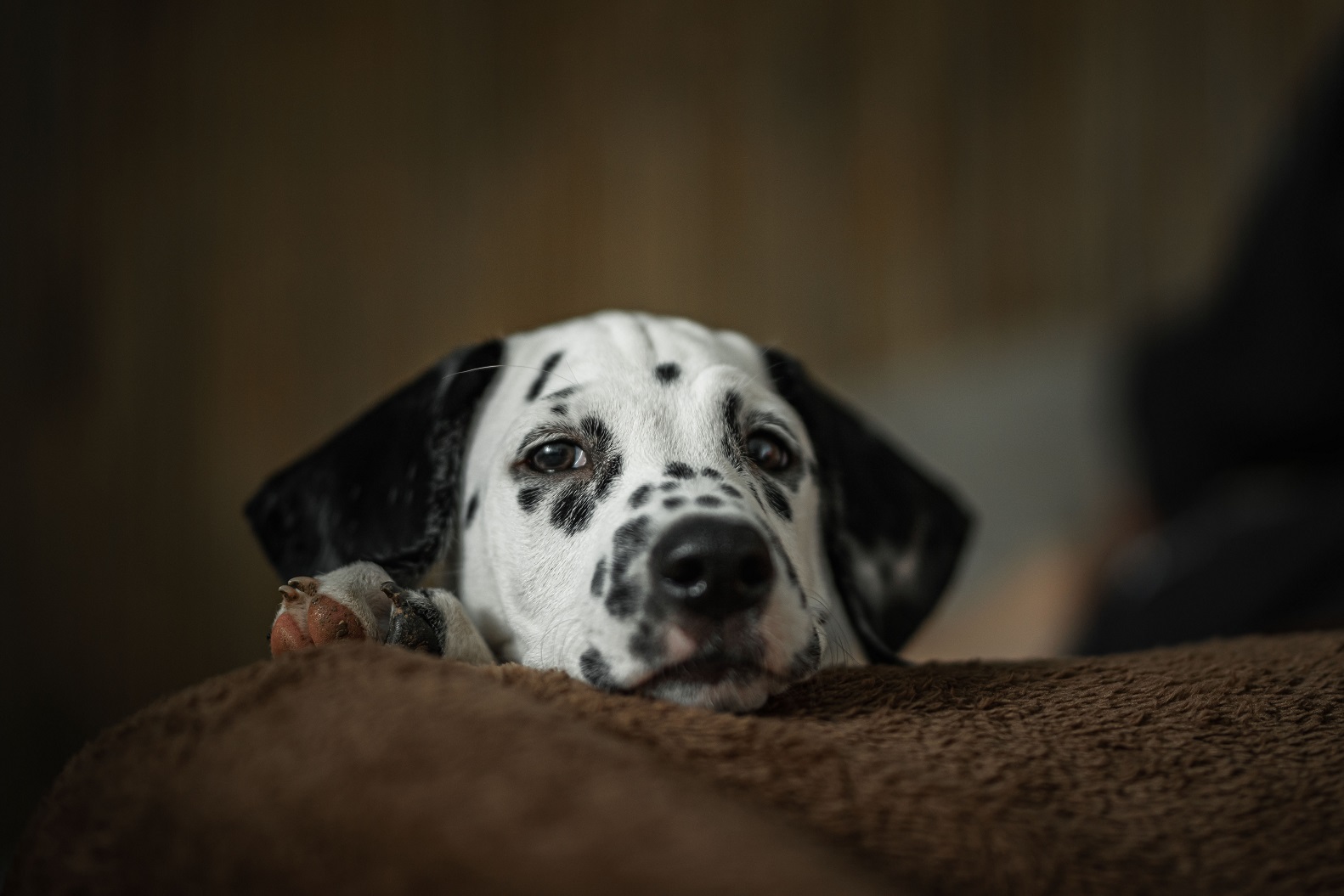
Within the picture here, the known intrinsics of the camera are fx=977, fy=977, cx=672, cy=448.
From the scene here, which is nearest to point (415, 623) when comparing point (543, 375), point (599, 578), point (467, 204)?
point (599, 578)

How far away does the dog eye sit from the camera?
5.67ft

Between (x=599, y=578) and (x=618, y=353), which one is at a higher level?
(x=618, y=353)

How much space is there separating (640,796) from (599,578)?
647 millimetres

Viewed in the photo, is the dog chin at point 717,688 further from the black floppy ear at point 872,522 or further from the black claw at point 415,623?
the black floppy ear at point 872,522

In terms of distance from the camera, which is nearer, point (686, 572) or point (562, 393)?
point (686, 572)

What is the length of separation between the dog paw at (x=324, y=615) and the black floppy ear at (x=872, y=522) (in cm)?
98

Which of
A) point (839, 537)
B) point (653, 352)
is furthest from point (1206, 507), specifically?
point (653, 352)

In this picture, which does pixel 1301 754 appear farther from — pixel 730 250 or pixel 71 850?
pixel 730 250

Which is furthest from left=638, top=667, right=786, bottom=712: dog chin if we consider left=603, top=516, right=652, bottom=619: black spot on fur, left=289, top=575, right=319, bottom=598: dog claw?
left=289, top=575, right=319, bottom=598: dog claw

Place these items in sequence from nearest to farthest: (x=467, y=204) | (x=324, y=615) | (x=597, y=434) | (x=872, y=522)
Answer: (x=324, y=615) < (x=597, y=434) < (x=872, y=522) < (x=467, y=204)

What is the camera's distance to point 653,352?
1.88 m

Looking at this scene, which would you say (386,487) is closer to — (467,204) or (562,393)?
(562,393)

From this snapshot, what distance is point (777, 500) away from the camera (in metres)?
1.76

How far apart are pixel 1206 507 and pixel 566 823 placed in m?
3.68
